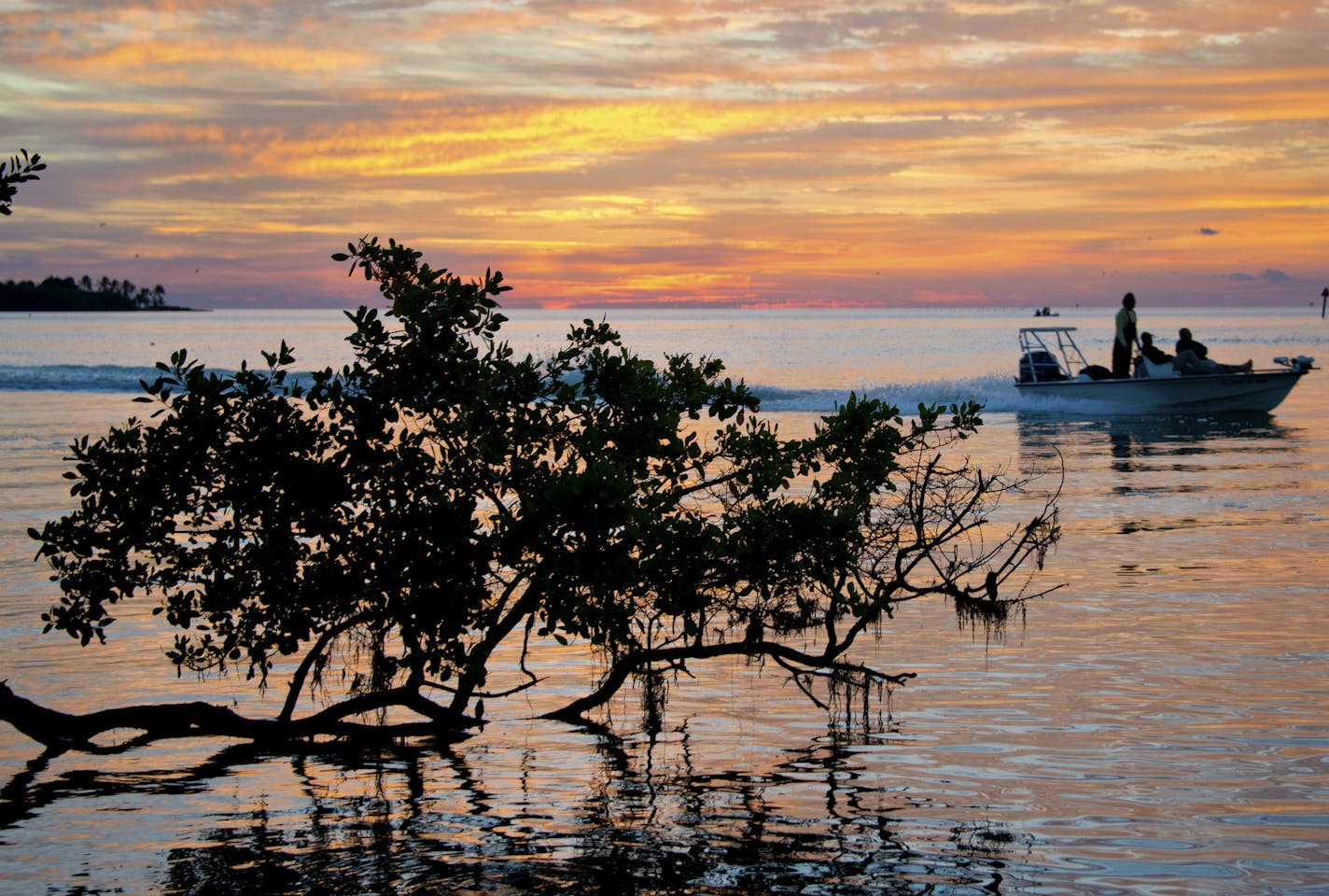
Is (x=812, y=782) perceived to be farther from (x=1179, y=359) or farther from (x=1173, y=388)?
(x=1173, y=388)

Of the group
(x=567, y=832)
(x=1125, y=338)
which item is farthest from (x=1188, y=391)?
(x=567, y=832)

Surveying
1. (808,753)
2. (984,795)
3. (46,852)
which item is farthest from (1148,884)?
(46,852)

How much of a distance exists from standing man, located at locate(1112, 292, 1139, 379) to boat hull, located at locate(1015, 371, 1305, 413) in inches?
17.8

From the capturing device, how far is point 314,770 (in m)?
7.91

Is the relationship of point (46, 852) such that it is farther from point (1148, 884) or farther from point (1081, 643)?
point (1081, 643)

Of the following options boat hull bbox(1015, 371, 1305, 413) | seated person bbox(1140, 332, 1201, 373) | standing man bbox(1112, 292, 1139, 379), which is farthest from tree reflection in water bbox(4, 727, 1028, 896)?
boat hull bbox(1015, 371, 1305, 413)

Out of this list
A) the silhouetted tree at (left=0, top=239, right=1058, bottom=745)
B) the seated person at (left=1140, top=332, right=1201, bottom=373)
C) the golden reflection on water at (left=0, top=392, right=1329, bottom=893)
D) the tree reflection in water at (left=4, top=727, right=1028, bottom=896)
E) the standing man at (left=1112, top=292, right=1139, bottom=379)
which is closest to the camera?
the tree reflection in water at (left=4, top=727, right=1028, bottom=896)

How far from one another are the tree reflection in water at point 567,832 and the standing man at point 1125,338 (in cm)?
2190

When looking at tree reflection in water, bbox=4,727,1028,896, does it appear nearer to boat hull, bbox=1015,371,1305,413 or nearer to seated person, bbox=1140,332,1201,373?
seated person, bbox=1140,332,1201,373

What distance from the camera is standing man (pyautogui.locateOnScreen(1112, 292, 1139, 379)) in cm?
2757

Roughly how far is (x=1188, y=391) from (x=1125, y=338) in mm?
2660

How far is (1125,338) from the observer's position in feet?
99.8

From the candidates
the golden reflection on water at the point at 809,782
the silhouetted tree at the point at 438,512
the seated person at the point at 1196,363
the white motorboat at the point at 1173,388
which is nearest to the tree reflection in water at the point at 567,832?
the golden reflection on water at the point at 809,782

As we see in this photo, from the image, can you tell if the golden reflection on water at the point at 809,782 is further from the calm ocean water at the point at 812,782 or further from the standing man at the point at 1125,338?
the standing man at the point at 1125,338
